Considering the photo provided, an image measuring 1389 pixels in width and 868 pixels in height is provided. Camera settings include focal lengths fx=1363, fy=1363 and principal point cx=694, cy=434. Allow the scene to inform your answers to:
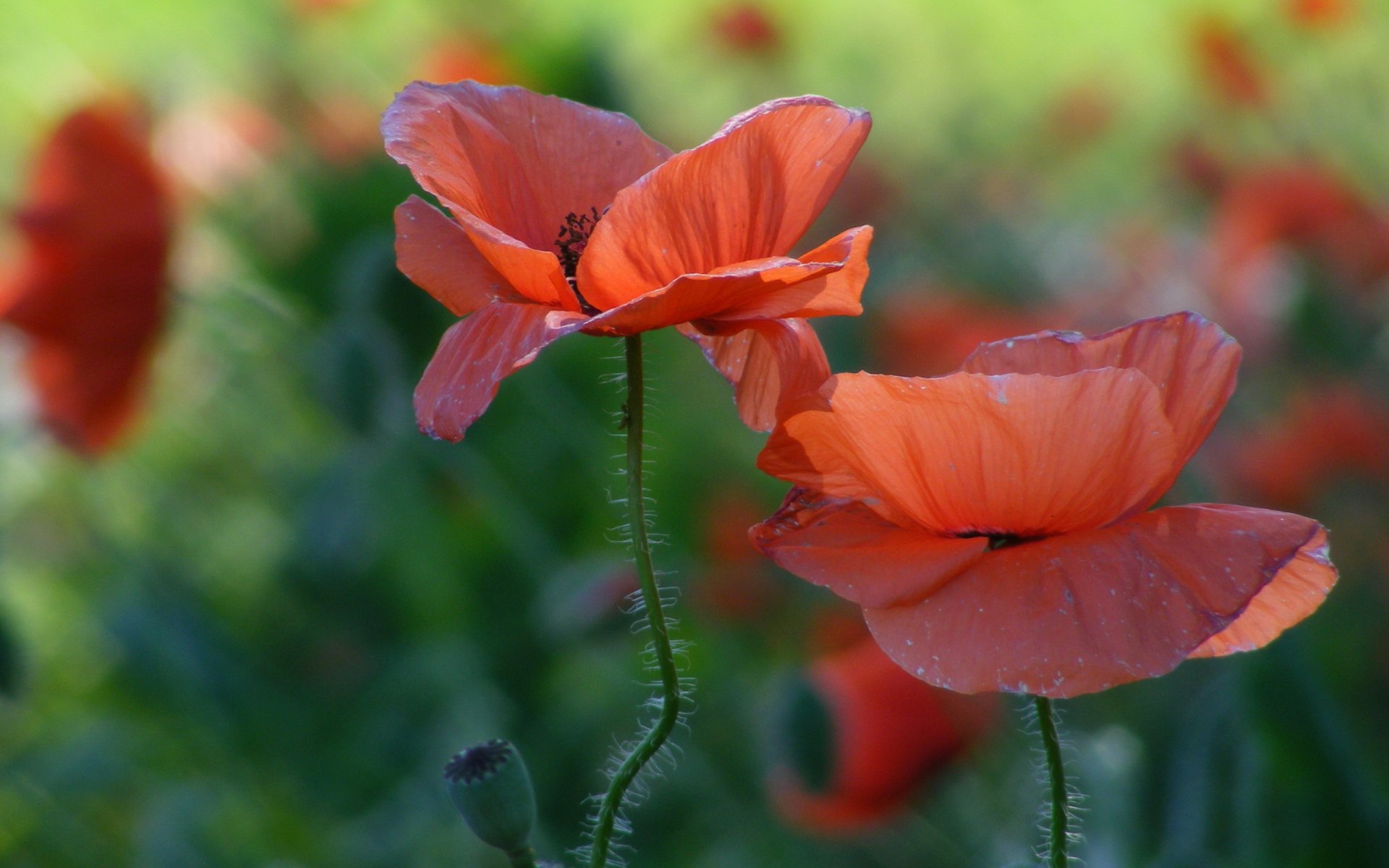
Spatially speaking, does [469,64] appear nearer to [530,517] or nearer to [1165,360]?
[530,517]

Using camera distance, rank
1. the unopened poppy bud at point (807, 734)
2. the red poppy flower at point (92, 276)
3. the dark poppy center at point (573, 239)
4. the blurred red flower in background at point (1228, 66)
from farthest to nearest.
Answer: the blurred red flower in background at point (1228, 66) < the red poppy flower at point (92, 276) < the unopened poppy bud at point (807, 734) < the dark poppy center at point (573, 239)

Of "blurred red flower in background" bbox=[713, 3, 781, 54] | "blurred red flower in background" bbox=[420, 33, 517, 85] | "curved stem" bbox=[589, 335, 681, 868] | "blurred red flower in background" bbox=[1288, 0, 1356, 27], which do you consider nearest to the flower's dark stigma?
"curved stem" bbox=[589, 335, 681, 868]

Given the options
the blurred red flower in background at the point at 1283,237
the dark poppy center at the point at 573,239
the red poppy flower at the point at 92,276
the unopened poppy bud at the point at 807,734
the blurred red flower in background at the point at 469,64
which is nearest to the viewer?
the dark poppy center at the point at 573,239

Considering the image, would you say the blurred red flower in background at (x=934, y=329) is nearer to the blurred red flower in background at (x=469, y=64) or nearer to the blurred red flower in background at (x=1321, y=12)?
the blurred red flower in background at (x=469, y=64)

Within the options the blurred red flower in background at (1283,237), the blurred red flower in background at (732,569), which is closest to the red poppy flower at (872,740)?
the blurred red flower in background at (732,569)

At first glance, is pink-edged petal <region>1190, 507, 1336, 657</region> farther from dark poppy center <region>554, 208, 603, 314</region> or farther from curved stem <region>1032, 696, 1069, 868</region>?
dark poppy center <region>554, 208, 603, 314</region>

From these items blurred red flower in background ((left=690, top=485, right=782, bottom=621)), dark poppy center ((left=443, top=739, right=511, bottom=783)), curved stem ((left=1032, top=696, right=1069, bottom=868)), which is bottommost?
blurred red flower in background ((left=690, top=485, right=782, bottom=621))
